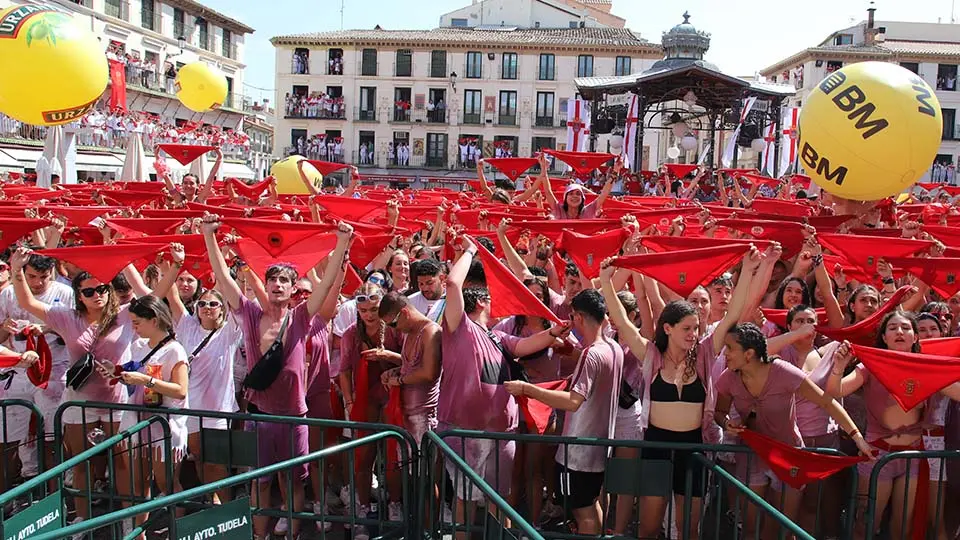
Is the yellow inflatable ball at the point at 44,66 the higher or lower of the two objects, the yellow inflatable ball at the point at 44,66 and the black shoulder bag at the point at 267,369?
the higher

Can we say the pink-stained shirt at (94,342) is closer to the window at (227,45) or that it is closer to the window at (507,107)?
the window at (227,45)

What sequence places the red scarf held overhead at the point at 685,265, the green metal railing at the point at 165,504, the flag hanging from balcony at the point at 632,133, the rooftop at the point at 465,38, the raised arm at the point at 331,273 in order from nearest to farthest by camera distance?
the green metal railing at the point at 165,504 → the red scarf held overhead at the point at 685,265 → the raised arm at the point at 331,273 → the flag hanging from balcony at the point at 632,133 → the rooftop at the point at 465,38

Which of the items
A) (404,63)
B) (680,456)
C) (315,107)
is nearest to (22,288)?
(680,456)

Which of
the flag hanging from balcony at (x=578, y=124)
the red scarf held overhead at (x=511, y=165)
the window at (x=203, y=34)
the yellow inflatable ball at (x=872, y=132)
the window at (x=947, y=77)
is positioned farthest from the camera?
the window at (x=947, y=77)

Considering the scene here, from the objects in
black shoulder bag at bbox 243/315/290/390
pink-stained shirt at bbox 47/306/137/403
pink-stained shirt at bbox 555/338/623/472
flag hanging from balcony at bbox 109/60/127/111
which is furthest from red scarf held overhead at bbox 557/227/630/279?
flag hanging from balcony at bbox 109/60/127/111

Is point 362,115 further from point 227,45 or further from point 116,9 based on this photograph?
point 116,9

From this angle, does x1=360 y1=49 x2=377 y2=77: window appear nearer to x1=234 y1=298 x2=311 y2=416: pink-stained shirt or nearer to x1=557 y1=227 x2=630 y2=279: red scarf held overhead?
x1=557 y1=227 x2=630 y2=279: red scarf held overhead

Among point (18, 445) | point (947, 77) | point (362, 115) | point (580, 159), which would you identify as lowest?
point (18, 445)

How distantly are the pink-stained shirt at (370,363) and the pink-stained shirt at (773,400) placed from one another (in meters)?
2.07

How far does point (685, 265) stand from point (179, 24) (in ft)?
151

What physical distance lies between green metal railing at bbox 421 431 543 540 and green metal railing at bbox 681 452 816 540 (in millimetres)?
879

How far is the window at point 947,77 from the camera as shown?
180ft

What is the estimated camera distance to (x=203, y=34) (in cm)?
4831

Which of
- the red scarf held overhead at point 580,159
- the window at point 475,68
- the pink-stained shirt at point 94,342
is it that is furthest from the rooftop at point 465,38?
the pink-stained shirt at point 94,342
